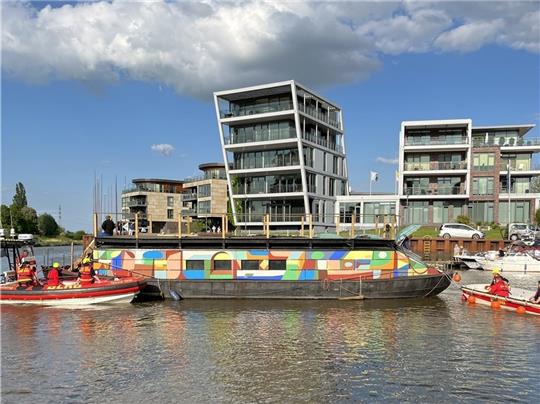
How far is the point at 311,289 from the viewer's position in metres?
25.7

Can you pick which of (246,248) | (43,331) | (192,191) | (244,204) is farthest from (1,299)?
(192,191)

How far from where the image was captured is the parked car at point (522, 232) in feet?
172

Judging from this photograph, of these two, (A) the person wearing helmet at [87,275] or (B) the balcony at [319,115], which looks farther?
(B) the balcony at [319,115]

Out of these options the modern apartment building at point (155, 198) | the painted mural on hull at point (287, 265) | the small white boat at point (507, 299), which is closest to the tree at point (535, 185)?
the small white boat at point (507, 299)

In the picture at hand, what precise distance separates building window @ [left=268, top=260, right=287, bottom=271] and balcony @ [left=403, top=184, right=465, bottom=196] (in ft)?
147

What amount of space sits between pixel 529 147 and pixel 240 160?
1605 inches

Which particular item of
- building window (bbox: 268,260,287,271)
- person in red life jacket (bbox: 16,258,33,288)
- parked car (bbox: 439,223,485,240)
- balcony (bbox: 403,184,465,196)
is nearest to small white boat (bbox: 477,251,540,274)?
parked car (bbox: 439,223,485,240)

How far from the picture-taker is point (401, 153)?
69000 mm

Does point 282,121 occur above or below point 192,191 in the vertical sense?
above

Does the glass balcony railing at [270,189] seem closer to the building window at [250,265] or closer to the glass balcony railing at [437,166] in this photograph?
the glass balcony railing at [437,166]

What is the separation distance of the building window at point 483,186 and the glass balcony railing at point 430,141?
5685mm

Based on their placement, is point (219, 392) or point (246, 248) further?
point (246, 248)

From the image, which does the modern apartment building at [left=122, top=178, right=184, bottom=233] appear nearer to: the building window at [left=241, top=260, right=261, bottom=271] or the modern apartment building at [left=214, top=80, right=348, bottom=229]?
the modern apartment building at [left=214, top=80, right=348, bottom=229]

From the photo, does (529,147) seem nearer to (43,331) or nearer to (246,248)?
(246,248)
